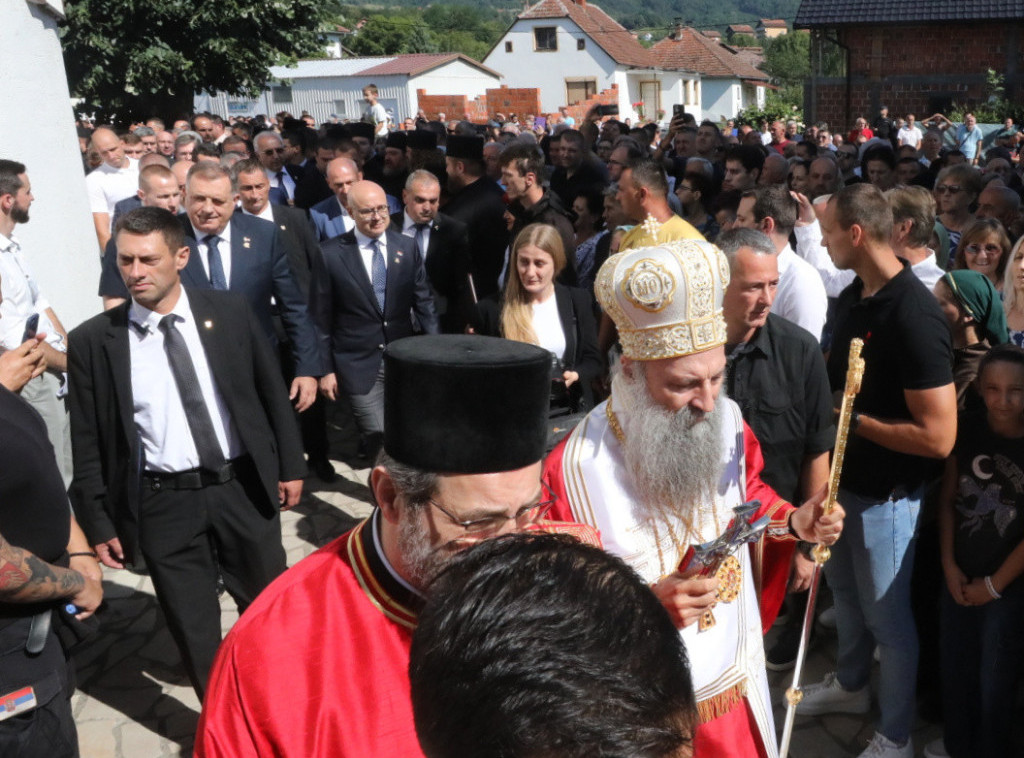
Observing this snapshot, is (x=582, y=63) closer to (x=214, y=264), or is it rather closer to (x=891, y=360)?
(x=214, y=264)

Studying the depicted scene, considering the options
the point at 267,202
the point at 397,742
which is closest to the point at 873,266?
the point at 397,742

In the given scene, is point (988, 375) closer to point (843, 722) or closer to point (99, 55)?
point (843, 722)

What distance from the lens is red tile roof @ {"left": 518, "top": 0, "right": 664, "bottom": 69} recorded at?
6412 centimetres

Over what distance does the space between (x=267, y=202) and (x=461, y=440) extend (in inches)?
199

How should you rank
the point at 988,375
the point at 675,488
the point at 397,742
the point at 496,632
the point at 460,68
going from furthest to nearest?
the point at 460,68 → the point at 988,375 → the point at 675,488 → the point at 397,742 → the point at 496,632

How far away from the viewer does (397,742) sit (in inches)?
72.0

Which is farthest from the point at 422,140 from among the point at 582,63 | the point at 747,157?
the point at 582,63

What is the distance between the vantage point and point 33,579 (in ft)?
8.81

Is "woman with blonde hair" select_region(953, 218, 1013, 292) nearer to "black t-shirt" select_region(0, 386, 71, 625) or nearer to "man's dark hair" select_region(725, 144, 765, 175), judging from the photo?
"man's dark hair" select_region(725, 144, 765, 175)

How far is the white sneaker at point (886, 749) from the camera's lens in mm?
3609

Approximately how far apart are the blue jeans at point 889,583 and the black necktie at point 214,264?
11.4 ft

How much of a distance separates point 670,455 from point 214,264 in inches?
135

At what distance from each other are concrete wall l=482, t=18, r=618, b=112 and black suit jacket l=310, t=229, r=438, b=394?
6129cm

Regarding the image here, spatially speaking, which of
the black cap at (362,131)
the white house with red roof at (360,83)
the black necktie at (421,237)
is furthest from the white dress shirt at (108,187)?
the white house with red roof at (360,83)
